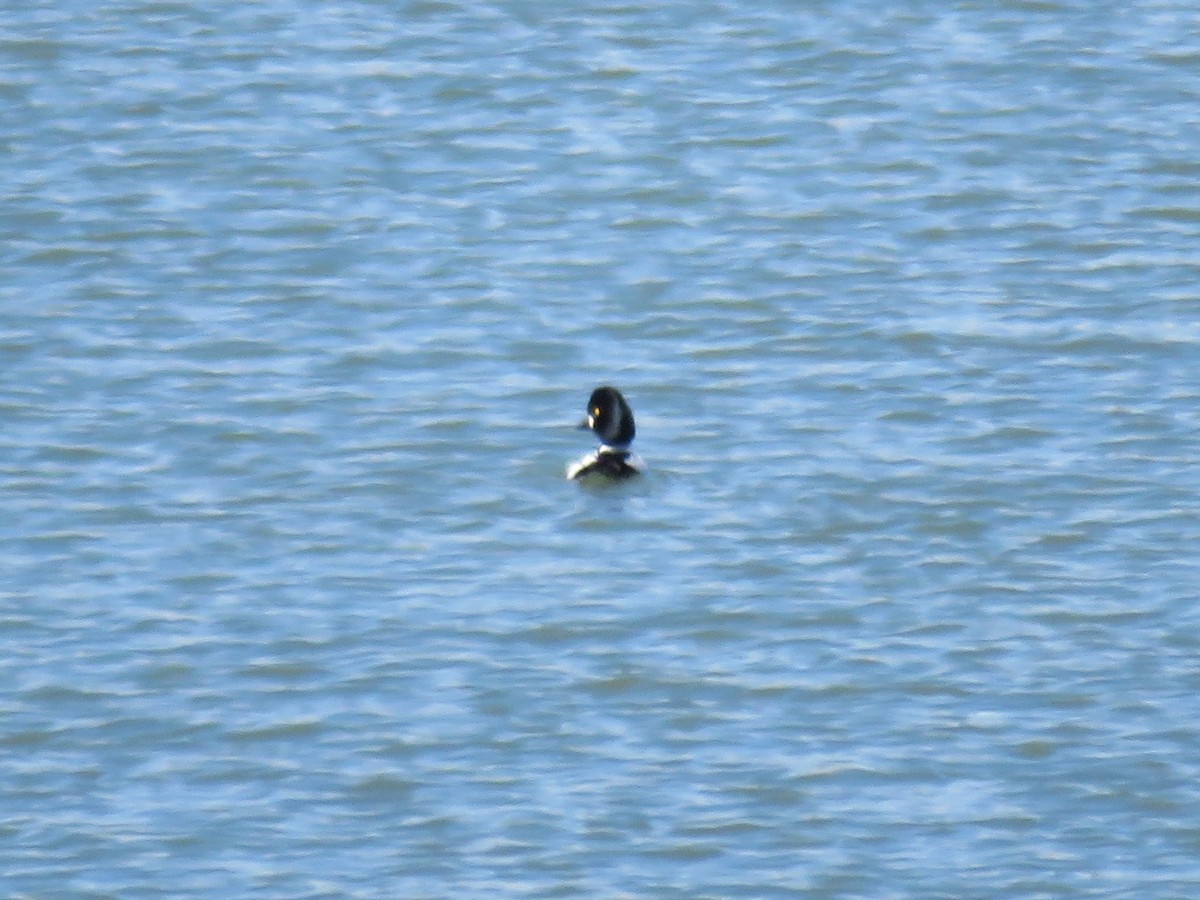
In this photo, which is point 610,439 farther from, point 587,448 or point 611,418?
point 587,448

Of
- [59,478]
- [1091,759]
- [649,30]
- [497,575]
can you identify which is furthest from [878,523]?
[649,30]

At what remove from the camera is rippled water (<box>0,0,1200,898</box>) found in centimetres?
1080

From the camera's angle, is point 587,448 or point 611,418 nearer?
point 611,418

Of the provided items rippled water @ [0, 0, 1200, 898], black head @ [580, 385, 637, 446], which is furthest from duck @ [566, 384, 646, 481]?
rippled water @ [0, 0, 1200, 898]

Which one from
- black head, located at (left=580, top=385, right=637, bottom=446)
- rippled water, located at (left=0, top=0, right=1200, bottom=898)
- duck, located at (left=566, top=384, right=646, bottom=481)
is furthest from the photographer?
black head, located at (left=580, top=385, right=637, bottom=446)

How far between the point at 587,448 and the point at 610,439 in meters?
0.34

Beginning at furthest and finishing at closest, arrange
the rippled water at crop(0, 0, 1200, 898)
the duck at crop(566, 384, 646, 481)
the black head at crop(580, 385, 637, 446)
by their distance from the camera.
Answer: the black head at crop(580, 385, 637, 446) < the duck at crop(566, 384, 646, 481) < the rippled water at crop(0, 0, 1200, 898)

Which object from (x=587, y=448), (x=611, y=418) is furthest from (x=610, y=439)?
(x=587, y=448)

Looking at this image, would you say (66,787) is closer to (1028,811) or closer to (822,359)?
(1028,811)

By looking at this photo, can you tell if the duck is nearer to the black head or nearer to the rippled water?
the black head

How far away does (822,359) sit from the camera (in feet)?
52.7

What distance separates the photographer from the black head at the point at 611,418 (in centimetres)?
1446

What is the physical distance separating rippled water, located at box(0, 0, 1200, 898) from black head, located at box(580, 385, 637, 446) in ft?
0.96

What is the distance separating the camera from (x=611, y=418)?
1451cm
